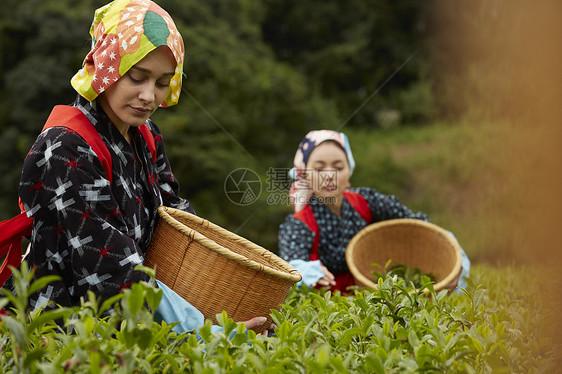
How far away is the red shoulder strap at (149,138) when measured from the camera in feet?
6.53

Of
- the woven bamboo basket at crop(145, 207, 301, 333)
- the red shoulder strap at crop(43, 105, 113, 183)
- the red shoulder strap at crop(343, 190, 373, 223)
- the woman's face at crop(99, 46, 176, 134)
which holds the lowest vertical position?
the woven bamboo basket at crop(145, 207, 301, 333)

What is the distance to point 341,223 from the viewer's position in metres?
3.14

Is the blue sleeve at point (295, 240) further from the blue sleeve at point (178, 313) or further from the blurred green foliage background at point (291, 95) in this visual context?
the blue sleeve at point (178, 313)

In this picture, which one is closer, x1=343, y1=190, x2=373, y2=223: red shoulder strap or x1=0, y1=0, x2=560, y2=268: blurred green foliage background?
x1=343, y1=190, x2=373, y2=223: red shoulder strap

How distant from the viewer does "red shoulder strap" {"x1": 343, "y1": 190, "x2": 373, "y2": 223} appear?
3211 mm

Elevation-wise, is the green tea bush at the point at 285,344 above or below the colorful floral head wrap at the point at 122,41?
below

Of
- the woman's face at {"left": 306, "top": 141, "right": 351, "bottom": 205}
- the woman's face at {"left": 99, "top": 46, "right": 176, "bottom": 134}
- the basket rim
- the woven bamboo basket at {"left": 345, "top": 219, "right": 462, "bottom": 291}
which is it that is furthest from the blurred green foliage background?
the woman's face at {"left": 99, "top": 46, "right": 176, "bottom": 134}

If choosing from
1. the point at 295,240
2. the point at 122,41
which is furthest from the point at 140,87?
the point at 295,240

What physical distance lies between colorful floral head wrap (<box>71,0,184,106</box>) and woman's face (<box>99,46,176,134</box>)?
31 mm

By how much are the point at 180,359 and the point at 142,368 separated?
0.08 m

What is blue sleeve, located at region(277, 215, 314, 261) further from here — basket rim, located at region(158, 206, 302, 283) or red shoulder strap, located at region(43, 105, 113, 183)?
red shoulder strap, located at region(43, 105, 113, 183)

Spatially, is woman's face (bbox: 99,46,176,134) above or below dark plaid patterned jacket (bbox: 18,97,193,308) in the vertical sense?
above

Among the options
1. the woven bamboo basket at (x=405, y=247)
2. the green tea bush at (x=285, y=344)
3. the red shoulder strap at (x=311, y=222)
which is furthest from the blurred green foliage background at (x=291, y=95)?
the green tea bush at (x=285, y=344)

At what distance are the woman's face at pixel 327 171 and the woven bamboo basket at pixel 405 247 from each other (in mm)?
272
